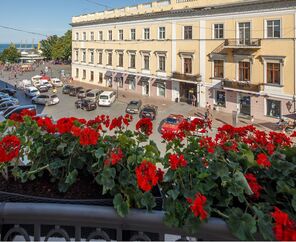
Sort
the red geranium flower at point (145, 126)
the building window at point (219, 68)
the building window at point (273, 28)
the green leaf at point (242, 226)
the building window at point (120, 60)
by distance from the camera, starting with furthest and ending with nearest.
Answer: the building window at point (120, 60) → the building window at point (219, 68) → the building window at point (273, 28) → the red geranium flower at point (145, 126) → the green leaf at point (242, 226)

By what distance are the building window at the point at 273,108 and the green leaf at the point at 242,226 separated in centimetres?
2225

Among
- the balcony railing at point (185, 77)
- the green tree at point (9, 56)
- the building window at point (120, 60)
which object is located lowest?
the balcony railing at point (185, 77)

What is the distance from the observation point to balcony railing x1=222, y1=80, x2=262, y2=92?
75.6 feet

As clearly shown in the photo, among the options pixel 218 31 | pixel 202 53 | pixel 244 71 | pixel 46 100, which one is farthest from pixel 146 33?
pixel 244 71

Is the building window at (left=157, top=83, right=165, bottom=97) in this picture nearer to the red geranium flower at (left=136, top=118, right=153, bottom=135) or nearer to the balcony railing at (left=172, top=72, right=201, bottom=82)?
the balcony railing at (left=172, top=72, right=201, bottom=82)

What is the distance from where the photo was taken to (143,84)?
112ft

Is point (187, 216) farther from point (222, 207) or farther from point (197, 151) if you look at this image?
point (197, 151)

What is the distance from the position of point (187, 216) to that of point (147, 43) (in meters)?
32.2

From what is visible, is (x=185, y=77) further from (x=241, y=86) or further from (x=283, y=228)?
(x=283, y=228)

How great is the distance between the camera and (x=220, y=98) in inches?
1035

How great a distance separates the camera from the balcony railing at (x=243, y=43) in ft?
74.5

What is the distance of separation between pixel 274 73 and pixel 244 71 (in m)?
2.44

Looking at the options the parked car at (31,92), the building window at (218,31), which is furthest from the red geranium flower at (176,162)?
the parked car at (31,92)

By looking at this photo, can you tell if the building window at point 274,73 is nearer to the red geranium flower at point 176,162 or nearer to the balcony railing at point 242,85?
the balcony railing at point 242,85
